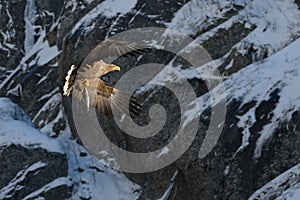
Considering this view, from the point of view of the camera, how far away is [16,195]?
18.9 metres

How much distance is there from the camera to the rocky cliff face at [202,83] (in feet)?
57.8

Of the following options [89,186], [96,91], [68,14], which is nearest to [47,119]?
[68,14]

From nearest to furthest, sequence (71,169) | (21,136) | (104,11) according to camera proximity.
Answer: (21,136)
(71,169)
(104,11)

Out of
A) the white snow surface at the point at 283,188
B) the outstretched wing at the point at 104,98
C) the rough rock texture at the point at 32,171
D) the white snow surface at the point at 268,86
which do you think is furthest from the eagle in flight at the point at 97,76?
the rough rock texture at the point at 32,171

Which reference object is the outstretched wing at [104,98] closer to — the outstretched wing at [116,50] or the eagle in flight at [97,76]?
the eagle in flight at [97,76]

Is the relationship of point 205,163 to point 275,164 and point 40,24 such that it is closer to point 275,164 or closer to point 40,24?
point 275,164

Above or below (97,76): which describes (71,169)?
below

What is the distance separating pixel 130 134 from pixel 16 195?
4.47 metres

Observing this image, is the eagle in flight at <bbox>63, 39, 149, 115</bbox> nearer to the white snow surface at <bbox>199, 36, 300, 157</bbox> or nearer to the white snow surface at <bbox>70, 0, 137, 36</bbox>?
the white snow surface at <bbox>199, 36, 300, 157</bbox>

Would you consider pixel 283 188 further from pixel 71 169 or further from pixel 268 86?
pixel 71 169

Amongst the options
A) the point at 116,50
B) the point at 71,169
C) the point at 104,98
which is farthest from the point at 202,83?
the point at 116,50

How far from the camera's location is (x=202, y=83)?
21.1 meters

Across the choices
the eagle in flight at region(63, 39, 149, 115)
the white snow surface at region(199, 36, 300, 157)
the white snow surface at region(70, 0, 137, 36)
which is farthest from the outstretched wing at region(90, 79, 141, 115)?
the white snow surface at region(70, 0, 137, 36)

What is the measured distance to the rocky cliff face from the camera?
17625mm
